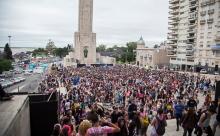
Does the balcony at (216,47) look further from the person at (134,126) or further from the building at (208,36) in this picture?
the person at (134,126)

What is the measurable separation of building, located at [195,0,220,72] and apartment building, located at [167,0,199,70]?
10.0 feet

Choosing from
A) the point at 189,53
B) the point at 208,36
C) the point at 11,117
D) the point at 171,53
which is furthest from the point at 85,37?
the point at 11,117

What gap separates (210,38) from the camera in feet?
218

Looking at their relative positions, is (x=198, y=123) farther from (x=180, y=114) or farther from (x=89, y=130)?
(x=89, y=130)

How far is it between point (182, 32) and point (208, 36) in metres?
16.7

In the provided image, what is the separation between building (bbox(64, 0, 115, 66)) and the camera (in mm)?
92562

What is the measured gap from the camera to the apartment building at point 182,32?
76131mm

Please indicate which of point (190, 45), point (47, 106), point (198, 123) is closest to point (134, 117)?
point (198, 123)

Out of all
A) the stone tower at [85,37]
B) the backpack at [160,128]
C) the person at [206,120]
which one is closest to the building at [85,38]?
the stone tower at [85,37]

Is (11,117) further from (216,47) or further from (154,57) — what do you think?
(154,57)

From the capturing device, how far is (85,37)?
9456cm

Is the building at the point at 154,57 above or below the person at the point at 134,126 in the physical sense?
above

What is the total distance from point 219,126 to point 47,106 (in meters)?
5.53

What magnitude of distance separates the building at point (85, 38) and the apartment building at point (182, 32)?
24.6m
